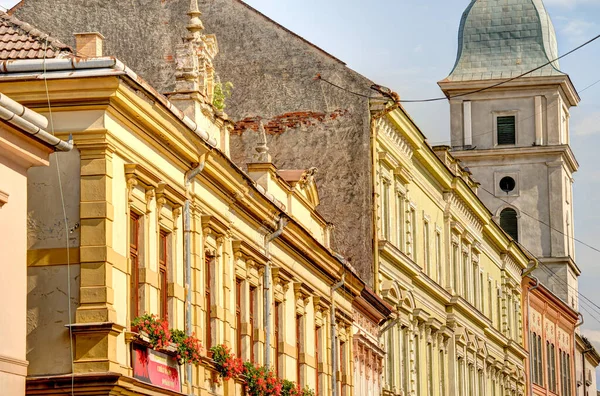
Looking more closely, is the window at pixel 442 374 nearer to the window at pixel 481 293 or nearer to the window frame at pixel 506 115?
the window at pixel 481 293

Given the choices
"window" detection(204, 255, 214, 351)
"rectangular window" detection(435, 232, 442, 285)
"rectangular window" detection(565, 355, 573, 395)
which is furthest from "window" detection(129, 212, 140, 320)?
"rectangular window" detection(565, 355, 573, 395)

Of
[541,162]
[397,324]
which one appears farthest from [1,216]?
[541,162]

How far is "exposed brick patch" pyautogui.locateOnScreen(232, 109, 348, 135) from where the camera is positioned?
4025 centimetres

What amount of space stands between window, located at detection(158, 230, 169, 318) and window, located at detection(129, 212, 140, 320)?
0.91 meters

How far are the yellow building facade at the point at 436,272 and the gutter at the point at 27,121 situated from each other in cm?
2134

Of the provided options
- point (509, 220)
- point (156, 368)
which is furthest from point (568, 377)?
point (156, 368)

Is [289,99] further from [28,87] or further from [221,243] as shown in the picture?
[28,87]

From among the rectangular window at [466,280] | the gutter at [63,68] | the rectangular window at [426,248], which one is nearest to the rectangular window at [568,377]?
the rectangular window at [466,280]

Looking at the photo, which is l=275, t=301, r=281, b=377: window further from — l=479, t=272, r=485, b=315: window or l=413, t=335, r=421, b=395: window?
l=479, t=272, r=485, b=315: window

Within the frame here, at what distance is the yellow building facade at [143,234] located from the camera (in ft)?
66.5

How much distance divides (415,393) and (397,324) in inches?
114

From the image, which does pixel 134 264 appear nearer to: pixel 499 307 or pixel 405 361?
pixel 405 361

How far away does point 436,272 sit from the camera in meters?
48.1

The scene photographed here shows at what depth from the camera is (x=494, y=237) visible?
5819 cm
